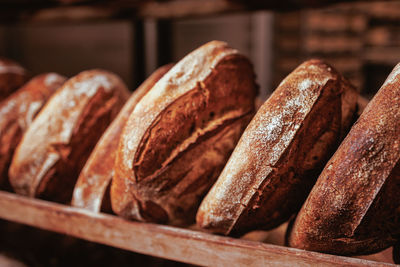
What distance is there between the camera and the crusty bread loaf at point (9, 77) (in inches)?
61.8

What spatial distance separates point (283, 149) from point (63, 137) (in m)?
0.71

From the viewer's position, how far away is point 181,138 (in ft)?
3.20

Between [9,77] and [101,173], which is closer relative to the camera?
[101,173]

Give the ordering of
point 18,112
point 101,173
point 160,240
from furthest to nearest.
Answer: point 18,112, point 101,173, point 160,240

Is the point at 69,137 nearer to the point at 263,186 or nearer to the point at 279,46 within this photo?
the point at 263,186

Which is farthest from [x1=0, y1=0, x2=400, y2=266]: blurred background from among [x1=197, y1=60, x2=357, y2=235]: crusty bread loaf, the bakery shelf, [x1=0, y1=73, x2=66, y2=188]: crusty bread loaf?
[x1=0, y1=73, x2=66, y2=188]: crusty bread loaf

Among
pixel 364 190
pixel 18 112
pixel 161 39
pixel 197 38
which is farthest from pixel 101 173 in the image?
pixel 197 38

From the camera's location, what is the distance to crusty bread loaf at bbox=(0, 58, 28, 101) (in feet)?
5.15

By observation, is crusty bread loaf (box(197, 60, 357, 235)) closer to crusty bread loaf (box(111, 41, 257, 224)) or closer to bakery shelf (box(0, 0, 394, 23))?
crusty bread loaf (box(111, 41, 257, 224))

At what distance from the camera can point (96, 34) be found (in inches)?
114

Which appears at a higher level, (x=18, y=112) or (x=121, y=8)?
(x=121, y=8)

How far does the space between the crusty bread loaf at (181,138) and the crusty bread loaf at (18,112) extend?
557 mm

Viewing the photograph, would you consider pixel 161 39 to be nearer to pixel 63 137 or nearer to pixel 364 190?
pixel 63 137

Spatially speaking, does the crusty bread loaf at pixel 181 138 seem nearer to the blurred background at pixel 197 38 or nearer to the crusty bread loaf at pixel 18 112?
the blurred background at pixel 197 38
